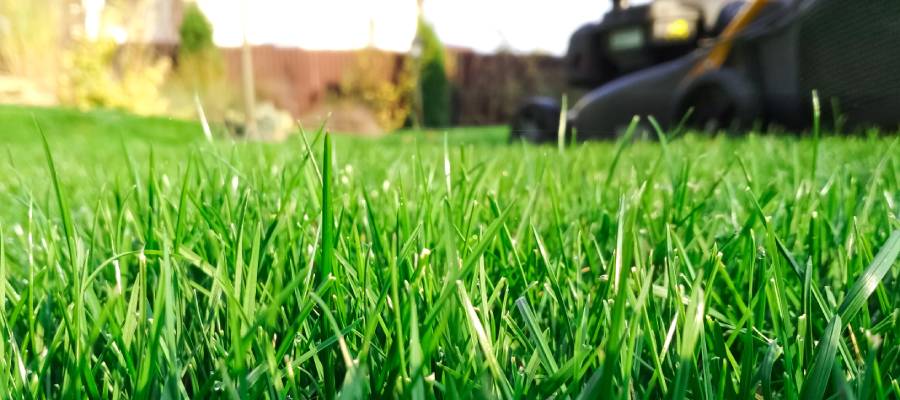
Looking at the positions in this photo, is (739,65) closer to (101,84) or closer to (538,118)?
(538,118)

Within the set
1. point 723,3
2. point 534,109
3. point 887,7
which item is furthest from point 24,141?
point 887,7

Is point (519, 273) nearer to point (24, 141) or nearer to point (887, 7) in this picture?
point (887, 7)

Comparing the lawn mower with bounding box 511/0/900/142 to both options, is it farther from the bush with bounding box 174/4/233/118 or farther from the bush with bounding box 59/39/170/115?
the bush with bounding box 174/4/233/118

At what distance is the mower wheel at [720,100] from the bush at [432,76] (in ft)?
41.7

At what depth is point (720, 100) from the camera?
4770mm

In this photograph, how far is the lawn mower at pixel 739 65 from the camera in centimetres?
347

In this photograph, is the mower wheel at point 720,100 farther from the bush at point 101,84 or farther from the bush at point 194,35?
the bush at point 194,35

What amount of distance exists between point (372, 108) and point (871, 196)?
56.2ft

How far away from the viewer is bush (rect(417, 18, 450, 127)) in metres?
17.6

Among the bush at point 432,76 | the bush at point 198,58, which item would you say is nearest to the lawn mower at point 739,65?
the bush at point 198,58

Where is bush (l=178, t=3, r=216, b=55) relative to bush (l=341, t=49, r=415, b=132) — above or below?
above

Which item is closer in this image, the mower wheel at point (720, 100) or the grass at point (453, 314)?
the grass at point (453, 314)

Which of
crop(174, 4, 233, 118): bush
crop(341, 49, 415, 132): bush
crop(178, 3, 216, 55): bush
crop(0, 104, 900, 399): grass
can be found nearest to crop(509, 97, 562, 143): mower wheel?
crop(0, 104, 900, 399): grass

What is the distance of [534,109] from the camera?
7.36 m
